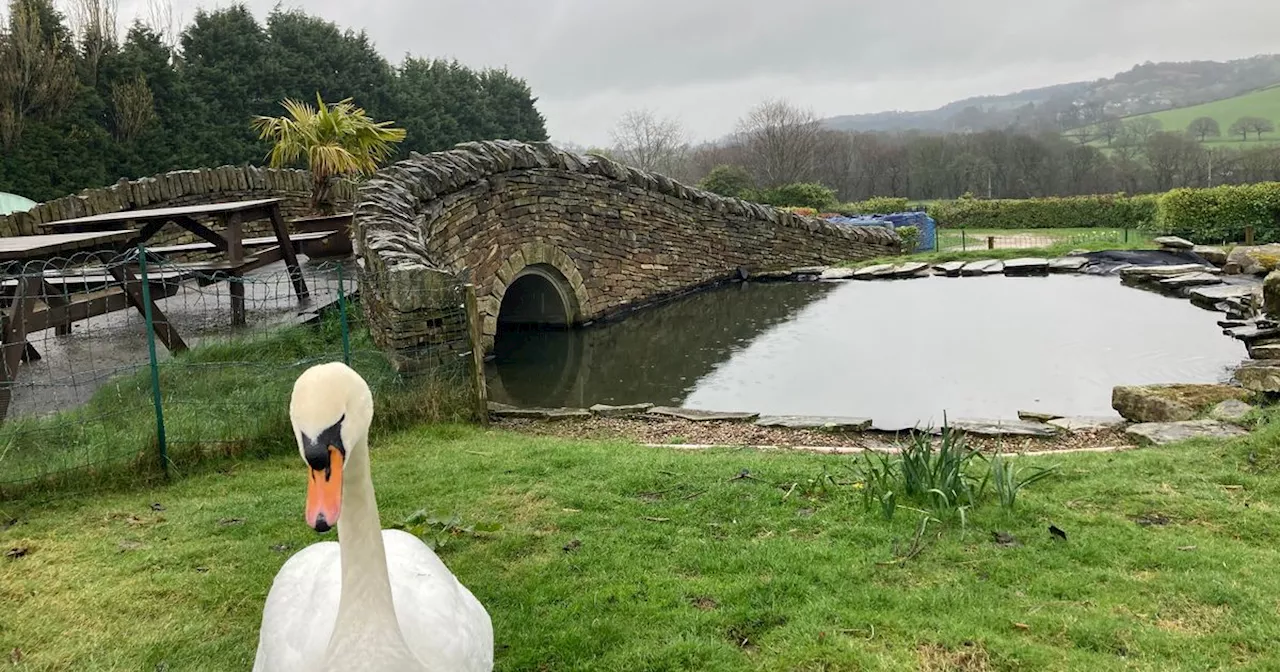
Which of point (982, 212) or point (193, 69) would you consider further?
point (982, 212)

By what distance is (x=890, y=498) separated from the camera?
400cm

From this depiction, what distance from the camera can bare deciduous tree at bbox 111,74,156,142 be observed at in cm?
2336

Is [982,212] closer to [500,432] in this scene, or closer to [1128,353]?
[1128,353]

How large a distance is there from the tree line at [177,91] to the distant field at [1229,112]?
44458 millimetres

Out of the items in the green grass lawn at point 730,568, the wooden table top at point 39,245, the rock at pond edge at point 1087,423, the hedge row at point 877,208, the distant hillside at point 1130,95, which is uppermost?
the distant hillside at point 1130,95

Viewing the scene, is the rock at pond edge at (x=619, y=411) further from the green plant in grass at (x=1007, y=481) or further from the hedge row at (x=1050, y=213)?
the hedge row at (x=1050, y=213)

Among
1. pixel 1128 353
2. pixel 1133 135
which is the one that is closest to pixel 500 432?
pixel 1128 353

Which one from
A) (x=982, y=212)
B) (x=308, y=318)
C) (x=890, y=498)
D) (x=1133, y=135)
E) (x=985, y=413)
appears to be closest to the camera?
(x=890, y=498)

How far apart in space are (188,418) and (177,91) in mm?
23931

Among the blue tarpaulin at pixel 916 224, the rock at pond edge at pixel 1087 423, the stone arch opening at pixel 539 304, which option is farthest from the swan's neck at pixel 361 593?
the blue tarpaulin at pixel 916 224

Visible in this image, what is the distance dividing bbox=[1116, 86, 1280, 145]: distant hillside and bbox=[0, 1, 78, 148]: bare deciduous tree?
62150mm

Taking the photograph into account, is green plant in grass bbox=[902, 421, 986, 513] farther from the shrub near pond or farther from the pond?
the pond

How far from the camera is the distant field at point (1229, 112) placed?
56.2m

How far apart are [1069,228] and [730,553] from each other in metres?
29.2
